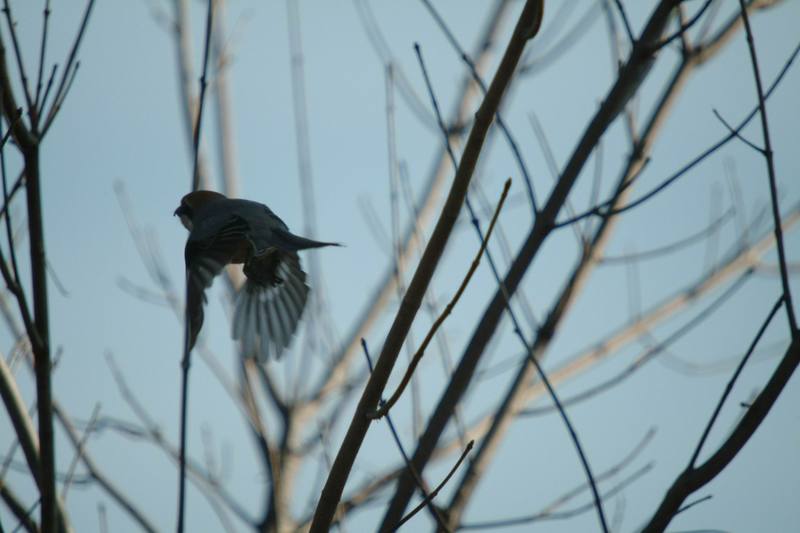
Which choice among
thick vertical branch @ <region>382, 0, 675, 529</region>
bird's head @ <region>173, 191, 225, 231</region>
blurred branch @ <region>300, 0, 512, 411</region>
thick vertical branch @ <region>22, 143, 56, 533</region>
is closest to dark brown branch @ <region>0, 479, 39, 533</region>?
thick vertical branch @ <region>22, 143, 56, 533</region>

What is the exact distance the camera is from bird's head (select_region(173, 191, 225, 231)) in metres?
2.74

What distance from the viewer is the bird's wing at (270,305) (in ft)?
8.42

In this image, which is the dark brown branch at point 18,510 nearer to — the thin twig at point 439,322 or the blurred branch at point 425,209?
the thin twig at point 439,322

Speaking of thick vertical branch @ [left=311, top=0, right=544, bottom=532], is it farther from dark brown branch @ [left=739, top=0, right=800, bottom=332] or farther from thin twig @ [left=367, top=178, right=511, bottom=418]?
dark brown branch @ [left=739, top=0, right=800, bottom=332]

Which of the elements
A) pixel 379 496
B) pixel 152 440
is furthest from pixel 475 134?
pixel 379 496

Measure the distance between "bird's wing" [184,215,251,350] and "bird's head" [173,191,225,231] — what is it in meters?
0.34

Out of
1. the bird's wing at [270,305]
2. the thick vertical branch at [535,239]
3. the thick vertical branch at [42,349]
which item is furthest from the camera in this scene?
the bird's wing at [270,305]

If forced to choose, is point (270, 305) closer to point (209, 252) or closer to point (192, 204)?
point (192, 204)

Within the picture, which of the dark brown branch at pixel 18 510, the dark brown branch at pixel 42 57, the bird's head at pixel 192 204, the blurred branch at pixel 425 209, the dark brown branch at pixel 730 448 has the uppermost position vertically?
the blurred branch at pixel 425 209

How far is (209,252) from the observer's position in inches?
88.7

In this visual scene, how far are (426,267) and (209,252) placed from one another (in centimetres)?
110

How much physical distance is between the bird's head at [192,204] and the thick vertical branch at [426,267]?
4.98 feet

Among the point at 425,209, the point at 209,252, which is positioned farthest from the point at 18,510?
the point at 425,209

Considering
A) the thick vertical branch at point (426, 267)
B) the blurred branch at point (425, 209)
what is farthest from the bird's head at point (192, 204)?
the thick vertical branch at point (426, 267)
